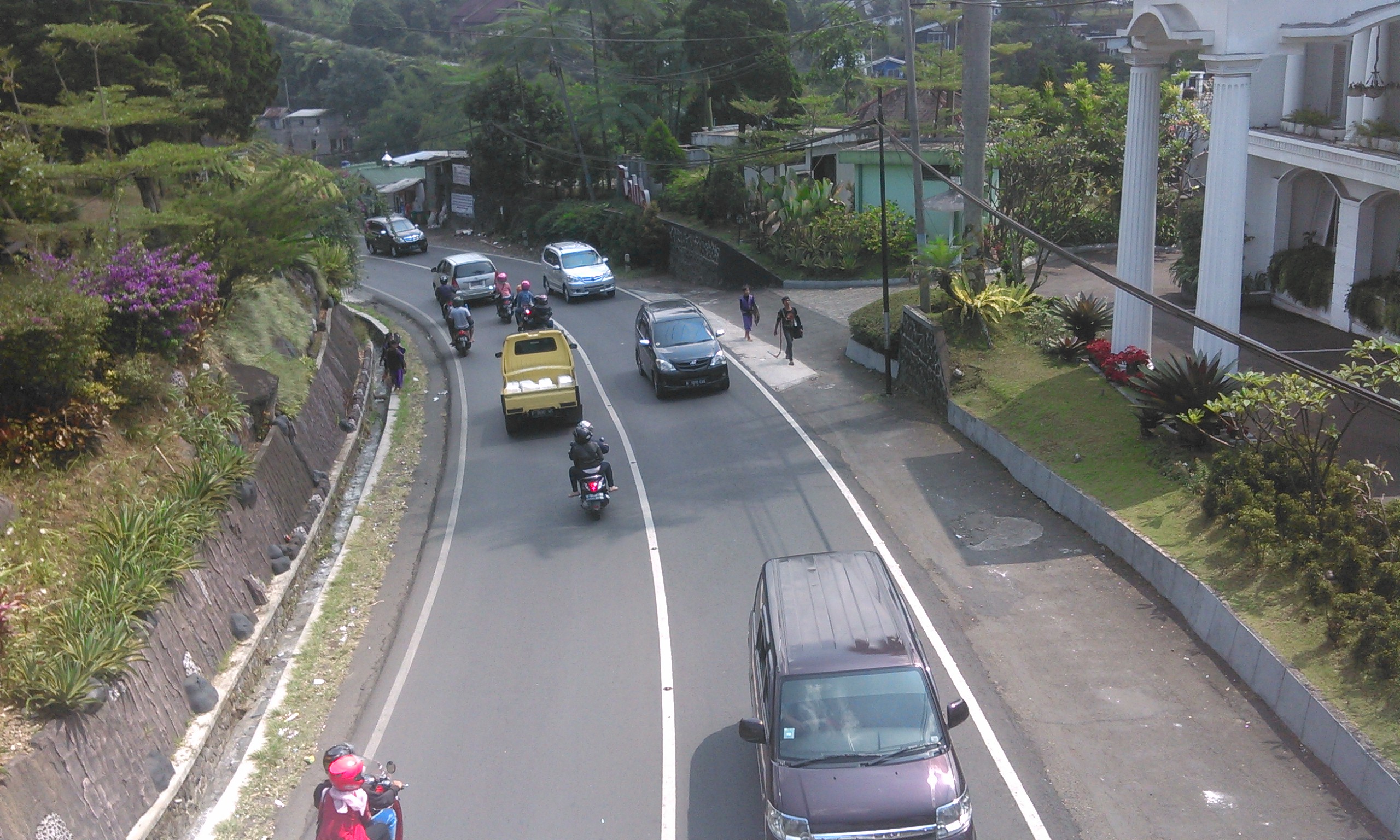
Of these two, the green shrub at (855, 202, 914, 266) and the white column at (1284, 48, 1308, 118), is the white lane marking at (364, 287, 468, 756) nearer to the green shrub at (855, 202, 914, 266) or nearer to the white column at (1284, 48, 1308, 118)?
the green shrub at (855, 202, 914, 266)

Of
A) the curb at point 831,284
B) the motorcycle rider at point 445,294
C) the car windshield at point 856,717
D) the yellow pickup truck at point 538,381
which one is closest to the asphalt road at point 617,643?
the yellow pickup truck at point 538,381

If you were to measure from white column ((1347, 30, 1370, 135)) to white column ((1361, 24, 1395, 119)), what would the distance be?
0.26 ft

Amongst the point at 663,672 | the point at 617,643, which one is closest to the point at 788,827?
the point at 663,672

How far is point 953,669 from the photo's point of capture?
11586mm

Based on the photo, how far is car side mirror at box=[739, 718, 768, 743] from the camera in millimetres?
8484

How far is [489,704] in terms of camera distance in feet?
38.0

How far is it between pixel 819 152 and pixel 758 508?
2672cm

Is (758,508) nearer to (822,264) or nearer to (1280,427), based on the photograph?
(1280,427)

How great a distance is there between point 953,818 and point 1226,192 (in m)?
11.7

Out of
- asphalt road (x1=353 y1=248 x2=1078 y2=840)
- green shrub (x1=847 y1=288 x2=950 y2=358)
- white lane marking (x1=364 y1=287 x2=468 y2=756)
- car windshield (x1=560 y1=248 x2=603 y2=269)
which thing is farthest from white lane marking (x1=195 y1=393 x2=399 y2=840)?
car windshield (x1=560 y1=248 x2=603 y2=269)

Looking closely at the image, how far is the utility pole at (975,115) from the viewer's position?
24.3 metres

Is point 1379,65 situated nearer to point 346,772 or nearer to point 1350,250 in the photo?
point 1350,250

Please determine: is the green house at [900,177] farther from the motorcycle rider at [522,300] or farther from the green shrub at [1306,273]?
the motorcycle rider at [522,300]

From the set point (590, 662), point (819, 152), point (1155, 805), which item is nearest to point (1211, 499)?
point (1155, 805)
